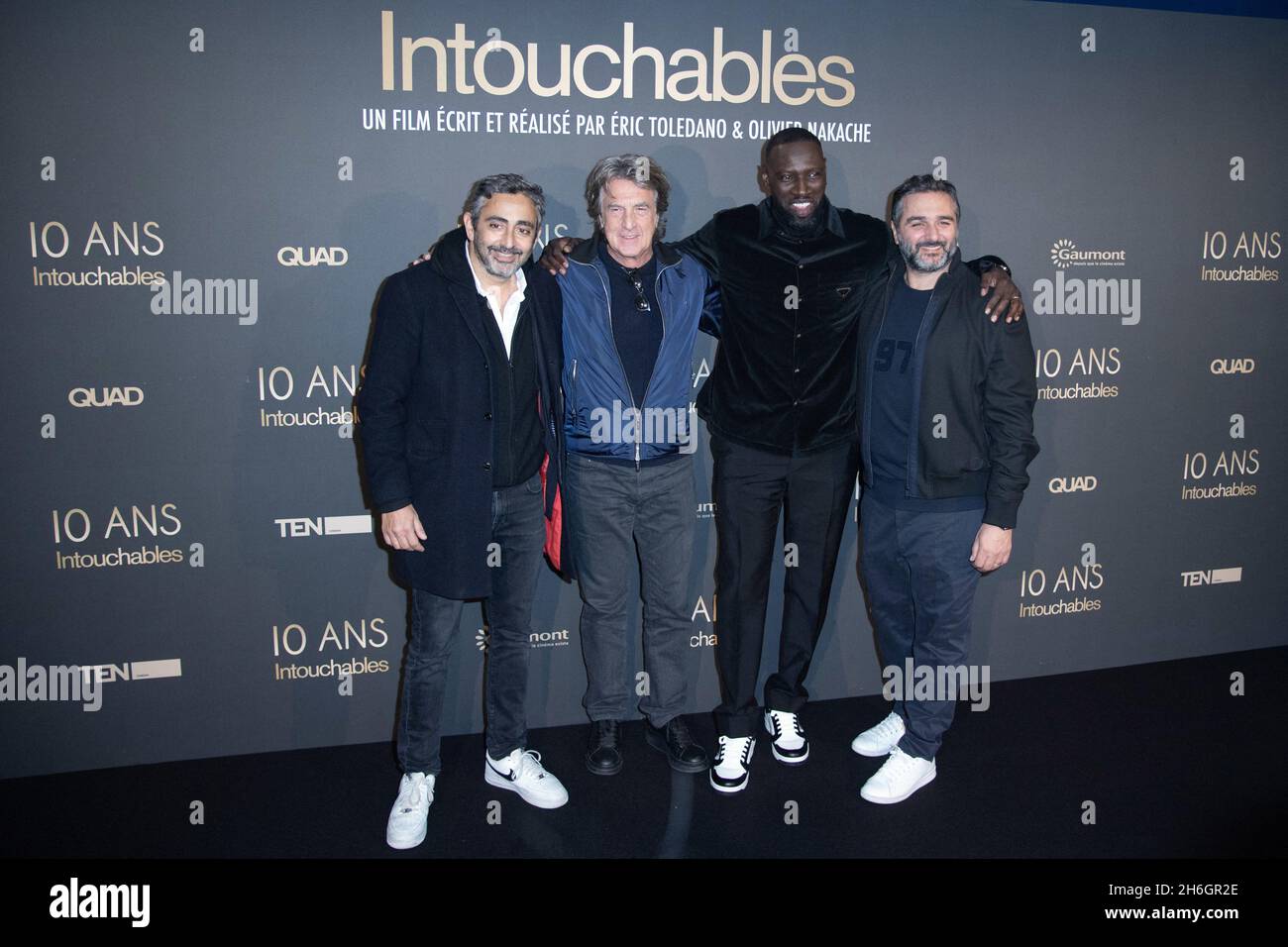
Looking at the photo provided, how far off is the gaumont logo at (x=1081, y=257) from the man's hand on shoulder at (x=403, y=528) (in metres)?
2.62

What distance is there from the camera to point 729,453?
2791mm

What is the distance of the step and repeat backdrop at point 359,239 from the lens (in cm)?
277

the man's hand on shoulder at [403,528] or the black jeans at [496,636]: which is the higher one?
the man's hand on shoulder at [403,528]

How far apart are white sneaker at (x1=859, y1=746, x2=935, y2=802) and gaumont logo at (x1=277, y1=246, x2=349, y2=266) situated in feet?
7.84

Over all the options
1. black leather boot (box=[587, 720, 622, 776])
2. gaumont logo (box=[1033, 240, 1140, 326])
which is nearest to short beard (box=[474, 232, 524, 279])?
black leather boot (box=[587, 720, 622, 776])

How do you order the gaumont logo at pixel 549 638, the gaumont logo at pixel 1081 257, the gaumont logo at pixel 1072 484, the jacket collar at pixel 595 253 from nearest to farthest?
the jacket collar at pixel 595 253, the gaumont logo at pixel 549 638, the gaumont logo at pixel 1081 257, the gaumont logo at pixel 1072 484

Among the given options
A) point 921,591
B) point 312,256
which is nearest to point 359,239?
point 312,256

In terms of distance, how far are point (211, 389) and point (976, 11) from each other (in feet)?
9.87

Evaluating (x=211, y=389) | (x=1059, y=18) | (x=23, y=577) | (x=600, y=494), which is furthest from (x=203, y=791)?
(x=1059, y=18)

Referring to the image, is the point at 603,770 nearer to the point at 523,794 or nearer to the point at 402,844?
the point at 523,794

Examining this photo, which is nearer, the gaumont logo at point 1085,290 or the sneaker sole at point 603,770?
the sneaker sole at point 603,770

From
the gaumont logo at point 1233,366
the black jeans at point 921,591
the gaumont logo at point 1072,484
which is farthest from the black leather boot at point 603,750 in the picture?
the gaumont logo at point 1233,366

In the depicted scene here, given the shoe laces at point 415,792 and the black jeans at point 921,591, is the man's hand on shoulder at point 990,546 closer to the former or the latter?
the black jeans at point 921,591
